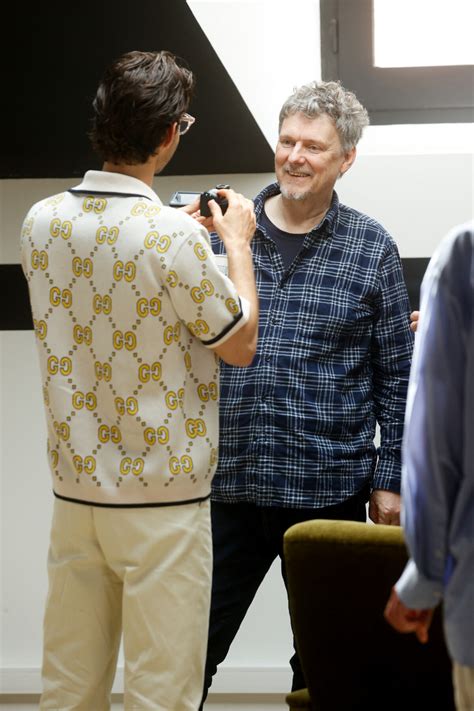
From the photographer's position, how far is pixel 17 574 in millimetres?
2766

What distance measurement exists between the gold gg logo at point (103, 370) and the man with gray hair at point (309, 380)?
1.72 feet

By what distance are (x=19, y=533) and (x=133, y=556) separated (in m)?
1.28

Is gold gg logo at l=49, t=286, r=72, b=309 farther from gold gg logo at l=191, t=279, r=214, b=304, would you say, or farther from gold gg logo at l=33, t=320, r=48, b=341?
gold gg logo at l=191, t=279, r=214, b=304

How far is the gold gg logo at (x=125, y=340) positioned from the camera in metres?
1.55

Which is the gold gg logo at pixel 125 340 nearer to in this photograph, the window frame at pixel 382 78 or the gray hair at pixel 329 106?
the gray hair at pixel 329 106

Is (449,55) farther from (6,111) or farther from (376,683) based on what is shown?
(376,683)

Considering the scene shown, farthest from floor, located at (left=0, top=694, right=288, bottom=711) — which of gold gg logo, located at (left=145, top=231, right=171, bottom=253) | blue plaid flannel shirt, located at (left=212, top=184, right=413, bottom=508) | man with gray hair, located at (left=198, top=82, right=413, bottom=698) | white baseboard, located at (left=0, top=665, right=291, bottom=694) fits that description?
gold gg logo, located at (left=145, top=231, right=171, bottom=253)

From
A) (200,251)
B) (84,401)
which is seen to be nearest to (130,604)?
(84,401)

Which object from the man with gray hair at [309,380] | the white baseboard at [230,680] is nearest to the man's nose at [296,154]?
the man with gray hair at [309,380]

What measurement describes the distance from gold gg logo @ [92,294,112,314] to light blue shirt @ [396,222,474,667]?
582 millimetres

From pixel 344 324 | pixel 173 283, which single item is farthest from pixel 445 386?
pixel 344 324

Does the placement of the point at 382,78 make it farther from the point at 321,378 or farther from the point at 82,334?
the point at 82,334

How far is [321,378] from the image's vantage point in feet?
6.68

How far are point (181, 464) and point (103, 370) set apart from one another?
7.2 inches
